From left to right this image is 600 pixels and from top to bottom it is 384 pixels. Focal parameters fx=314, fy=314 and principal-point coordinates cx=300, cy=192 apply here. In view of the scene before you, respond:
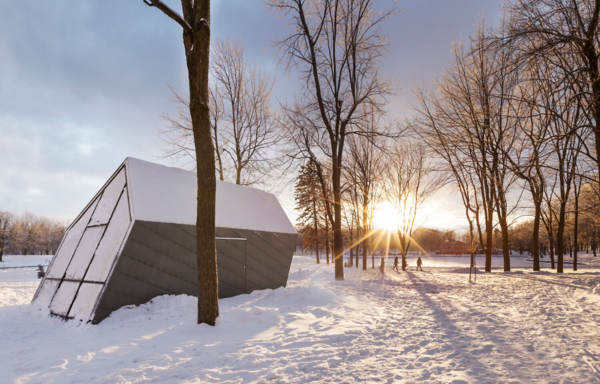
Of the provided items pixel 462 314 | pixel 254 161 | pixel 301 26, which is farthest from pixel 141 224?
pixel 254 161

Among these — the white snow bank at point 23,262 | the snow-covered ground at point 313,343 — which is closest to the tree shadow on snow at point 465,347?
the snow-covered ground at point 313,343

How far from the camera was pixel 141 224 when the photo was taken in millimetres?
7793

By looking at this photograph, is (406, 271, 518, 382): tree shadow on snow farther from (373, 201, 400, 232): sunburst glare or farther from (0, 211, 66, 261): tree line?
(0, 211, 66, 261): tree line

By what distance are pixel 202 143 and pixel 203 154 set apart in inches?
8.9

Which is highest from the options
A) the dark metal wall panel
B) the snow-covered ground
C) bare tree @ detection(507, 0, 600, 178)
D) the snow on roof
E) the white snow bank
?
bare tree @ detection(507, 0, 600, 178)

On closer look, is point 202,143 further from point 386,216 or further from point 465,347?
point 386,216

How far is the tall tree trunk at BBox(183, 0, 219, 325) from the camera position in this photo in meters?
6.34

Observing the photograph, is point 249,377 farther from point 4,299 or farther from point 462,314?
point 4,299

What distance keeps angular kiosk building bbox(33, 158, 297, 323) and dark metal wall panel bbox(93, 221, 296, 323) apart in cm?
2

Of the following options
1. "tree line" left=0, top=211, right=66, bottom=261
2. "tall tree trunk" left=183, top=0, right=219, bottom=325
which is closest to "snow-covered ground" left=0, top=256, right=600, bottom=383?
"tall tree trunk" left=183, top=0, right=219, bottom=325

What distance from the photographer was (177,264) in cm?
868

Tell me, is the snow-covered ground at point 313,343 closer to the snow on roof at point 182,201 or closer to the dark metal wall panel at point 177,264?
the dark metal wall panel at point 177,264

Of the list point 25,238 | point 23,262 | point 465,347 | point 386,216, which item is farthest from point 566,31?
point 25,238

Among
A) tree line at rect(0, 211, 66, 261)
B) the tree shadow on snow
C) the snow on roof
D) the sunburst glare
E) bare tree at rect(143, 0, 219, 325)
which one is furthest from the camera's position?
tree line at rect(0, 211, 66, 261)
